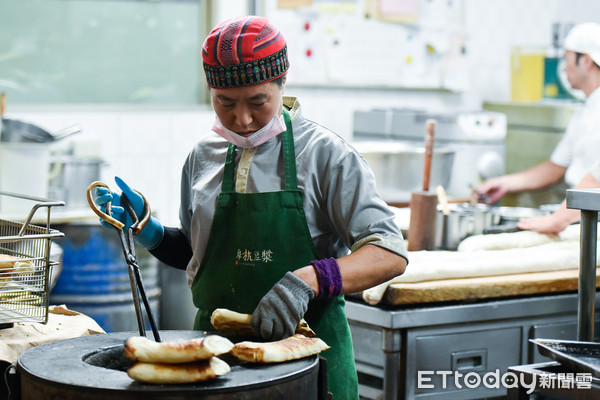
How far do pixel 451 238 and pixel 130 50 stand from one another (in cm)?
261

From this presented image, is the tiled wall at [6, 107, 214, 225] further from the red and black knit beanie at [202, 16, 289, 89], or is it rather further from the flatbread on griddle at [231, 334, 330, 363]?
the flatbread on griddle at [231, 334, 330, 363]

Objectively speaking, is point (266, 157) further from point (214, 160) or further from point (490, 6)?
point (490, 6)

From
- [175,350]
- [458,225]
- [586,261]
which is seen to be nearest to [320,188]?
[175,350]

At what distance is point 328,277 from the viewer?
6.55 feet

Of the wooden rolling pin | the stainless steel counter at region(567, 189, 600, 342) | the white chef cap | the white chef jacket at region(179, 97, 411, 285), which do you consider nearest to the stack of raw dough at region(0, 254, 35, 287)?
the white chef jacket at region(179, 97, 411, 285)

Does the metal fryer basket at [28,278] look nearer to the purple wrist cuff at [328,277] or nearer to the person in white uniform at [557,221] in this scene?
the purple wrist cuff at [328,277]

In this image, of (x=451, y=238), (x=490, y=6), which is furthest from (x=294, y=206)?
(x=490, y=6)

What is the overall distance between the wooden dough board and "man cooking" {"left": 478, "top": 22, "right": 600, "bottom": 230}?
1029 millimetres

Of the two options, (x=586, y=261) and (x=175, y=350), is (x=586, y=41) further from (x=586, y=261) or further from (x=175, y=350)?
(x=175, y=350)

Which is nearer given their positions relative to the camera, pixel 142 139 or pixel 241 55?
pixel 241 55

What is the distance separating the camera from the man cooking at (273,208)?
2.05 metres

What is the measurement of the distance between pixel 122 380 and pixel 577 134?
11.6 ft

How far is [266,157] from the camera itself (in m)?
2.22

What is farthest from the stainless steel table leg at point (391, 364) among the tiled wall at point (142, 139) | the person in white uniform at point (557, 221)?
the tiled wall at point (142, 139)
